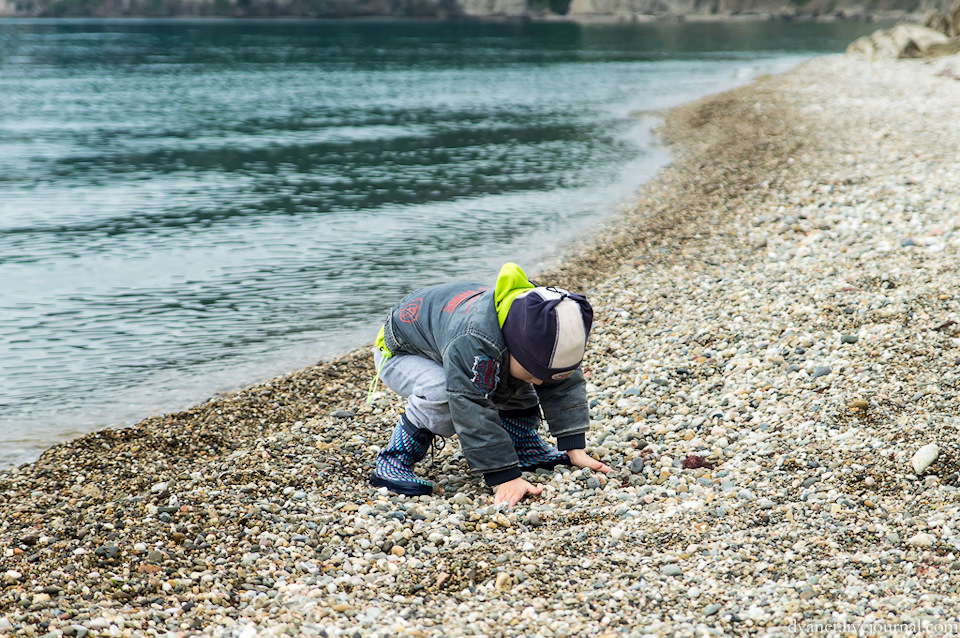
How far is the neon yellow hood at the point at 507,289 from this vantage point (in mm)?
4754

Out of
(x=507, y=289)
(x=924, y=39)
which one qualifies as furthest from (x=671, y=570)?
(x=924, y=39)

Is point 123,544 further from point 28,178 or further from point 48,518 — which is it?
point 28,178

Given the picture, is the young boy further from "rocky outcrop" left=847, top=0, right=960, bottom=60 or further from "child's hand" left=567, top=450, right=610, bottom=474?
"rocky outcrop" left=847, top=0, right=960, bottom=60

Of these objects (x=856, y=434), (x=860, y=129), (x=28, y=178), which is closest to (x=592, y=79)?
(x=860, y=129)

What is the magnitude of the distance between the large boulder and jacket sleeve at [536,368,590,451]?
4152 centimetres

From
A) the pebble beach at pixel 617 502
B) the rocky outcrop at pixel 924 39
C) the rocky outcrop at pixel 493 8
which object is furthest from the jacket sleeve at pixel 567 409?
the rocky outcrop at pixel 493 8

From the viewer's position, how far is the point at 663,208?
15.3 m

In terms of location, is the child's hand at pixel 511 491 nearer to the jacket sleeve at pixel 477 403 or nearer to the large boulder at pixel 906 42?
the jacket sleeve at pixel 477 403

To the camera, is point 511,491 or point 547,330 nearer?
point 547,330

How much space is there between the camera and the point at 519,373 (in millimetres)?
4855

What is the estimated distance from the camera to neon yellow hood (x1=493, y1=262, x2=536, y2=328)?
15.6 feet

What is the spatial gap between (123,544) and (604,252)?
29.7 feet

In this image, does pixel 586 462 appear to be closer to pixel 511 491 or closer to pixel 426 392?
pixel 511 491

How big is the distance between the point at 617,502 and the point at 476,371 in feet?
4.11
